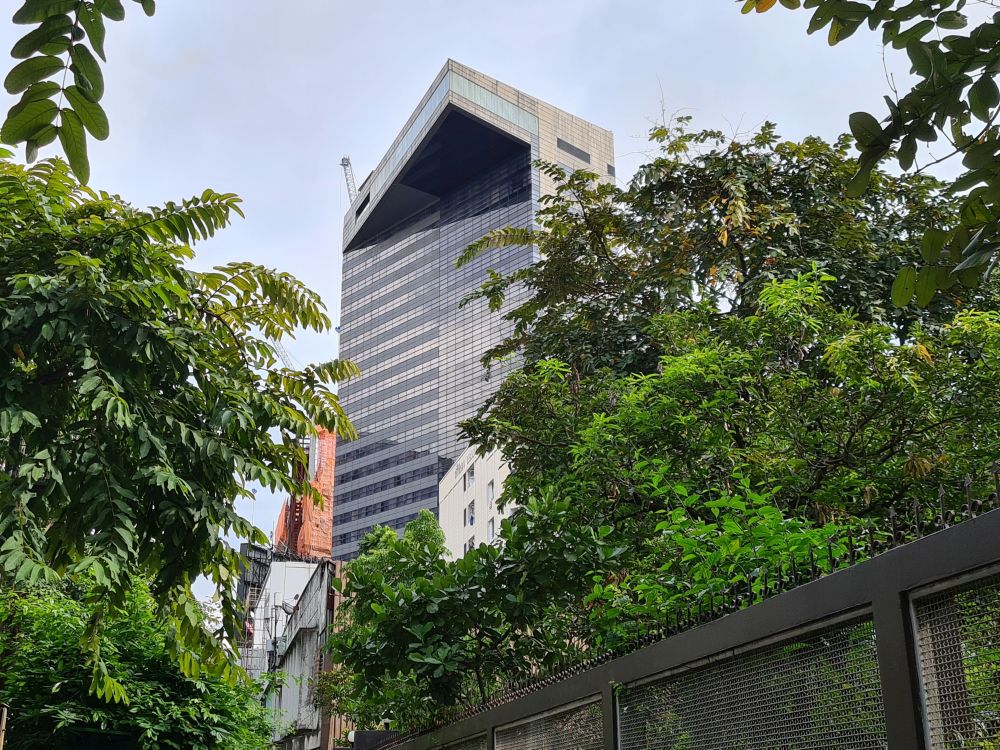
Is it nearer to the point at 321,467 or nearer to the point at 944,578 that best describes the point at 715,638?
the point at 944,578

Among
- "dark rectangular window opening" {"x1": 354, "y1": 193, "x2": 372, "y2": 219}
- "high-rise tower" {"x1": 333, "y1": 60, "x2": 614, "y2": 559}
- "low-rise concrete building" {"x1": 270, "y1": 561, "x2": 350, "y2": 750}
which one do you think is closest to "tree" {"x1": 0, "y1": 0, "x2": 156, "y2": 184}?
"low-rise concrete building" {"x1": 270, "y1": 561, "x2": 350, "y2": 750}

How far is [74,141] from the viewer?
2.01 m

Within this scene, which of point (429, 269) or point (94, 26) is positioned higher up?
point (429, 269)

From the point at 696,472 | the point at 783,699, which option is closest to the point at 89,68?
the point at 783,699

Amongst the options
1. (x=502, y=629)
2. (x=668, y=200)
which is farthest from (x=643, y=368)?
(x=502, y=629)

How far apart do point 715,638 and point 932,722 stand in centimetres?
126

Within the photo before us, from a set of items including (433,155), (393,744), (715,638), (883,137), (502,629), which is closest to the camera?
(883,137)

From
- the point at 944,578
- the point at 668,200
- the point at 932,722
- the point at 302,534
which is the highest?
the point at 302,534

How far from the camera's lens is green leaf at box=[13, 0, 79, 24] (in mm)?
1870

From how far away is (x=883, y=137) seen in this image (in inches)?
92.4

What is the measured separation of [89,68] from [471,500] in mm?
51208

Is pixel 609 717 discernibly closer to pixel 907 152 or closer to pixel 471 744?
pixel 471 744

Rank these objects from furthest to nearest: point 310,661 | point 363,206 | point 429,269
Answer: point 363,206 < point 429,269 < point 310,661

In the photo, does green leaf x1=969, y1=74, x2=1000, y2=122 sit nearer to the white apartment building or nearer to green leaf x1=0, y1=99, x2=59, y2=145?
green leaf x1=0, y1=99, x2=59, y2=145
